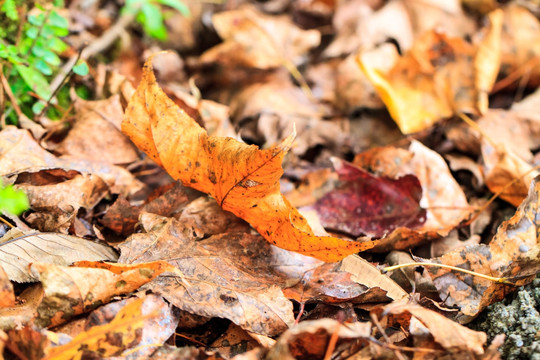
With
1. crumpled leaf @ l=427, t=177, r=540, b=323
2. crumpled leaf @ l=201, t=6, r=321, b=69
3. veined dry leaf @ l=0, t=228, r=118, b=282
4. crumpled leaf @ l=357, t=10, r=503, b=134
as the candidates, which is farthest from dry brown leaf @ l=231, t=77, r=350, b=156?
veined dry leaf @ l=0, t=228, r=118, b=282

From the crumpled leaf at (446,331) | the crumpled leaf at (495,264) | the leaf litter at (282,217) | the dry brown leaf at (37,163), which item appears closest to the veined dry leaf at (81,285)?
the leaf litter at (282,217)

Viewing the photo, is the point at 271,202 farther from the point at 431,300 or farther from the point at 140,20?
the point at 140,20

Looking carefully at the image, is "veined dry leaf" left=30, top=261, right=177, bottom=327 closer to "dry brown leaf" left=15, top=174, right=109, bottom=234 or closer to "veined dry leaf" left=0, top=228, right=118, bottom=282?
"veined dry leaf" left=0, top=228, right=118, bottom=282

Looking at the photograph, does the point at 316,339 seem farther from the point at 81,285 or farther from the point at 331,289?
the point at 81,285

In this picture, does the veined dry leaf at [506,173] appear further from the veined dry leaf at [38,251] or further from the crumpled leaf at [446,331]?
the veined dry leaf at [38,251]

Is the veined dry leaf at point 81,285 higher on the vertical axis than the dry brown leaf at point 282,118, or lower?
higher

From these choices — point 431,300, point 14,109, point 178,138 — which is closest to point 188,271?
point 178,138
